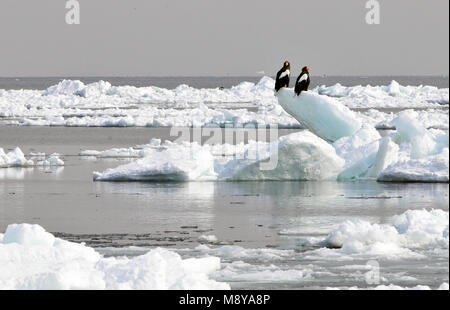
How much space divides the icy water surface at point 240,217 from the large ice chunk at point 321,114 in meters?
1.28

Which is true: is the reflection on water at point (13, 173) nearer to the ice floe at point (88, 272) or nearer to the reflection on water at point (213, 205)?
the reflection on water at point (213, 205)

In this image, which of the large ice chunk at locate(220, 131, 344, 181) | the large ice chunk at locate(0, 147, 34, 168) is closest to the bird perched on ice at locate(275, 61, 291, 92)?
the large ice chunk at locate(220, 131, 344, 181)

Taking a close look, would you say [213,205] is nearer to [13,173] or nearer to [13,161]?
[13,173]

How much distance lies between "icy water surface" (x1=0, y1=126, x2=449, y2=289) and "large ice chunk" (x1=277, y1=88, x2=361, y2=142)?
4.21ft

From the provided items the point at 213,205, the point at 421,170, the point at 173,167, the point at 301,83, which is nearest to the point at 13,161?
the point at 173,167

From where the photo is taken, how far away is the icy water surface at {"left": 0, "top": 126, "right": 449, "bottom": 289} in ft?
32.4

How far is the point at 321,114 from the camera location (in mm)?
18500

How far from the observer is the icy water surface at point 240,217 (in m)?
9.87

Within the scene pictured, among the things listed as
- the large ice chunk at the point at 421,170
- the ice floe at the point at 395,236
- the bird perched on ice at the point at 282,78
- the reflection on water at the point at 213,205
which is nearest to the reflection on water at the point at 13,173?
the reflection on water at the point at 213,205

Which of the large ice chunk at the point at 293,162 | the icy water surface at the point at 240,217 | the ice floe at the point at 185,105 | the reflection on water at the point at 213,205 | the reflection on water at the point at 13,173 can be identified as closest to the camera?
the icy water surface at the point at 240,217

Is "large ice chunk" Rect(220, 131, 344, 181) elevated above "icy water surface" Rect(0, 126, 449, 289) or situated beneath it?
elevated above

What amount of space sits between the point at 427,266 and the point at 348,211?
15.9 feet

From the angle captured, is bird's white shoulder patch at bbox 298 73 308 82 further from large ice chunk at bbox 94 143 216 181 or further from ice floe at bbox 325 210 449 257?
ice floe at bbox 325 210 449 257

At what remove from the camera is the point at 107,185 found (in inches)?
728
